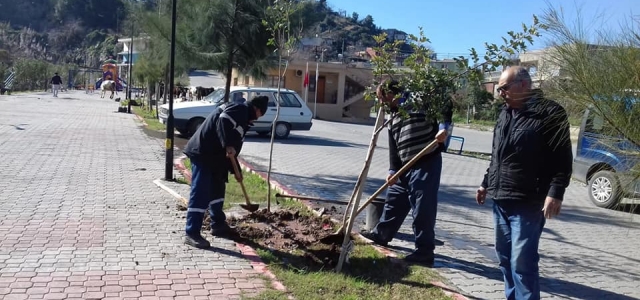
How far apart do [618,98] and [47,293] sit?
4.01 meters

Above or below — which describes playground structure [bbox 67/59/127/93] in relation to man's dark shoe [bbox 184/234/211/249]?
above

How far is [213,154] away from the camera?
5.95 meters

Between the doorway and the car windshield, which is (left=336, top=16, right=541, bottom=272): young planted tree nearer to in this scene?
the car windshield

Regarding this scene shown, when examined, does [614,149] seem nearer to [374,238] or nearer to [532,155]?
[532,155]

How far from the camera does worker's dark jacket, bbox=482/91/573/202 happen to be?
381 cm

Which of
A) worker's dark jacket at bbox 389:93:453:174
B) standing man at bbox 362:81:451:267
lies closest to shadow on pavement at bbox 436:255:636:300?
standing man at bbox 362:81:451:267

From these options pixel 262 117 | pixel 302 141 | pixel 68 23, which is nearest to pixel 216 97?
pixel 262 117

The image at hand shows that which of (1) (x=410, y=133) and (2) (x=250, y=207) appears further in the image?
(2) (x=250, y=207)

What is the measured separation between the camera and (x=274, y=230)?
21.5 ft

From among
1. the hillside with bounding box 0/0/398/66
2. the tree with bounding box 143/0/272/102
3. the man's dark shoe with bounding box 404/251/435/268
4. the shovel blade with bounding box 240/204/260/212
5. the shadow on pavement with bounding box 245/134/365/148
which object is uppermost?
the hillside with bounding box 0/0/398/66

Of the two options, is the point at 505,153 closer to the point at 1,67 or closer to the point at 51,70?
the point at 1,67

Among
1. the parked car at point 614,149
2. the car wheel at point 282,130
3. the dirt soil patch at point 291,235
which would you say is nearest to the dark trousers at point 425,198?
the dirt soil patch at point 291,235

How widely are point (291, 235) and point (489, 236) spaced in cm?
255

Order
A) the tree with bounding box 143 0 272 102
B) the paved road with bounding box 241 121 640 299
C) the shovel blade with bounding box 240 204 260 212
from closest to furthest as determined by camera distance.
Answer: the paved road with bounding box 241 121 640 299 → the shovel blade with bounding box 240 204 260 212 → the tree with bounding box 143 0 272 102
